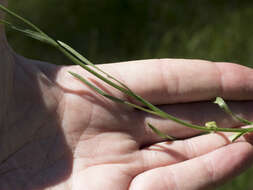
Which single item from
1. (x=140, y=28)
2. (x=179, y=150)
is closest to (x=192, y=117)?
(x=179, y=150)

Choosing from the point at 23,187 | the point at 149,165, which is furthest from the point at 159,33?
the point at 23,187

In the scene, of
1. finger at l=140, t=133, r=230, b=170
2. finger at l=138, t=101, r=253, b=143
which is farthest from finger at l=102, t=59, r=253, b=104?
finger at l=140, t=133, r=230, b=170

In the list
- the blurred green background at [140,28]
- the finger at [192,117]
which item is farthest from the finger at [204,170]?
the blurred green background at [140,28]

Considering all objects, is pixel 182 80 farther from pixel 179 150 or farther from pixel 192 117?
pixel 179 150

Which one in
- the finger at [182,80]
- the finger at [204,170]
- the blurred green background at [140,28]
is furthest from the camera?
the blurred green background at [140,28]

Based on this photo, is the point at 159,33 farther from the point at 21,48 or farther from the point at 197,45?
the point at 21,48

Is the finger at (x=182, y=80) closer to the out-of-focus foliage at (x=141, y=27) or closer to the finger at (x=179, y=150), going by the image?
the finger at (x=179, y=150)

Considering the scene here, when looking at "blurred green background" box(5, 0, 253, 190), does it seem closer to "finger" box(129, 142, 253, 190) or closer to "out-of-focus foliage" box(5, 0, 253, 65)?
"out-of-focus foliage" box(5, 0, 253, 65)
